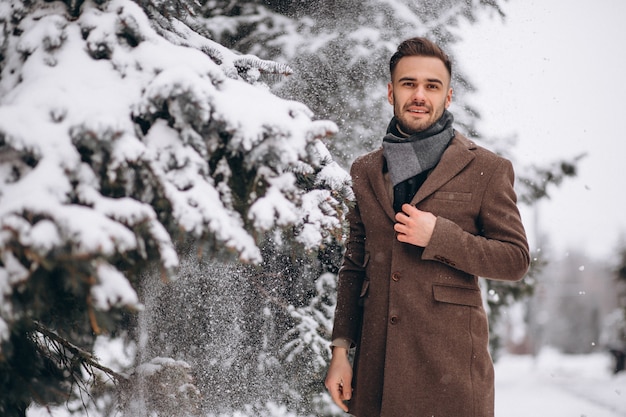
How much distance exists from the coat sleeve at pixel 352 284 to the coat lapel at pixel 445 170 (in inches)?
13.1

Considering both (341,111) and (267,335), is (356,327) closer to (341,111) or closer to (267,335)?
(267,335)

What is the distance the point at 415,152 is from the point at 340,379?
1.02m

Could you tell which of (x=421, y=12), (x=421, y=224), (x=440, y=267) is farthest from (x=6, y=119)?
(x=421, y=12)

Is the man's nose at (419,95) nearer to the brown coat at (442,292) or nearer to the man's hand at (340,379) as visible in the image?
the brown coat at (442,292)

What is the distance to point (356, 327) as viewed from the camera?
242 centimetres

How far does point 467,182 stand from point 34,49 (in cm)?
160

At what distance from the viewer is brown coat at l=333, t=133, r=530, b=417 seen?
6.75 ft

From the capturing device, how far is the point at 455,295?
2.12 metres

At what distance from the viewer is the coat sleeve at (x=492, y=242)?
203cm

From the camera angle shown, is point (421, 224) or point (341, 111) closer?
point (421, 224)

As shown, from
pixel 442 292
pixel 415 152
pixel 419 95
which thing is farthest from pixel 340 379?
pixel 419 95

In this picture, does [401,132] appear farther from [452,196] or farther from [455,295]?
[455,295]

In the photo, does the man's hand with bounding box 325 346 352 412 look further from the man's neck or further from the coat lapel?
the man's neck

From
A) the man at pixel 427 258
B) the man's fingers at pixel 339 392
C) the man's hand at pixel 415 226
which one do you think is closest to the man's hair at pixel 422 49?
the man at pixel 427 258
